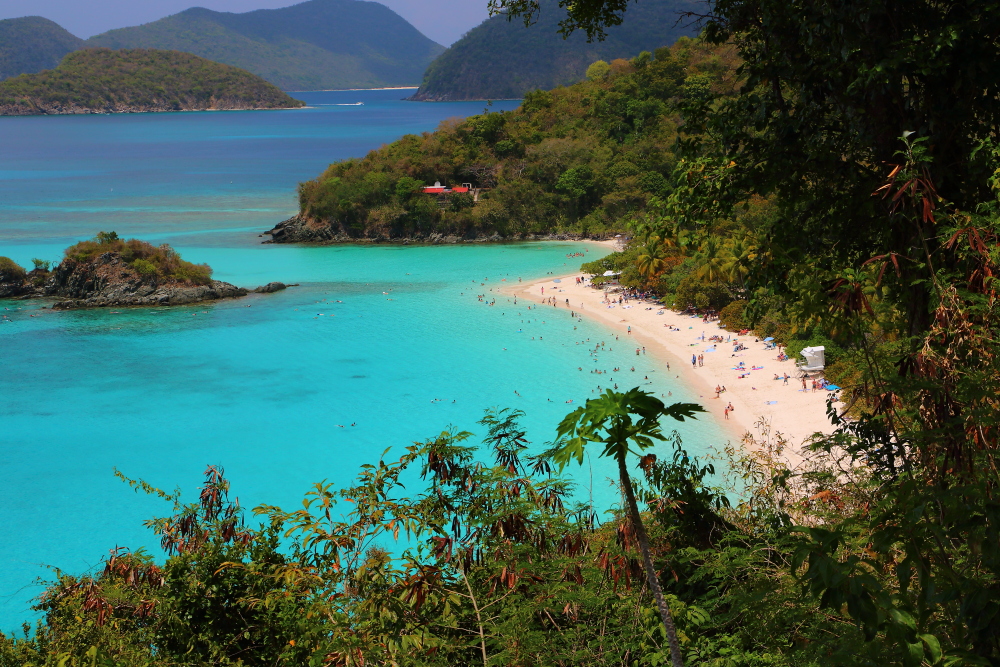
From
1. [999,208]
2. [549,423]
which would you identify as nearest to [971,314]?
[999,208]

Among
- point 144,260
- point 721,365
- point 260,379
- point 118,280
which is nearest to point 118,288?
point 118,280

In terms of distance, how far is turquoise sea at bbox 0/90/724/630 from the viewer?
15.9 m

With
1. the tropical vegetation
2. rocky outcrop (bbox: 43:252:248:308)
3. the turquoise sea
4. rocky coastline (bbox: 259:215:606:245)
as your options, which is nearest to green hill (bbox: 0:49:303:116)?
the turquoise sea

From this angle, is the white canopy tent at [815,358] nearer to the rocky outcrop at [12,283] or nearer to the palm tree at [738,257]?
the palm tree at [738,257]

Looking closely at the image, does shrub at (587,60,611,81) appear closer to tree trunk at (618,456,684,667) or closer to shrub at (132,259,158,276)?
shrub at (132,259,158,276)

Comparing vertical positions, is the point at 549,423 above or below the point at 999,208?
below

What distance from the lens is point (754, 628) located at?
Result: 3549mm

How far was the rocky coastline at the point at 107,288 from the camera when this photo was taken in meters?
31.6

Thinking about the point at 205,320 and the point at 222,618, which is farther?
the point at 205,320

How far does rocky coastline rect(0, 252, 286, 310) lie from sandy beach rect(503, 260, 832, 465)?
13.0m

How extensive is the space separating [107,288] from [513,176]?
23622 mm

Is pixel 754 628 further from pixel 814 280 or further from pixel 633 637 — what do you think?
pixel 814 280

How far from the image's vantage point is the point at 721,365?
832 inches

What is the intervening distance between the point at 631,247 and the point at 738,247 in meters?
29.5
